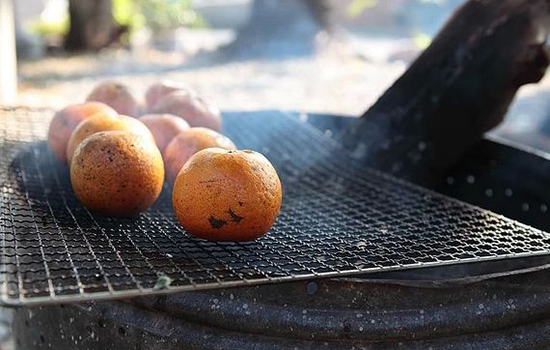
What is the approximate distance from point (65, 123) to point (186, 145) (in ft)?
1.75

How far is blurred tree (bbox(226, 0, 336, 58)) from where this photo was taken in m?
12.1

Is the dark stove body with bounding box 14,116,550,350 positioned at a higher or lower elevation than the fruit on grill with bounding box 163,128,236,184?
lower

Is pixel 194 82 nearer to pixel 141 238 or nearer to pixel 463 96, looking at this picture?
pixel 463 96

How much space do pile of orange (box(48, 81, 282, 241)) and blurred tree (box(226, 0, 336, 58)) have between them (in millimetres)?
9844

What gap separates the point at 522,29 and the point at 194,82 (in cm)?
704

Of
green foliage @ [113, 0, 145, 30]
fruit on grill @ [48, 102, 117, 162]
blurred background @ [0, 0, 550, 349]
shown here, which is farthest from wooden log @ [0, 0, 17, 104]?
green foliage @ [113, 0, 145, 30]

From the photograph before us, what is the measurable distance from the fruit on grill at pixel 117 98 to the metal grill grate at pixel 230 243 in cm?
31

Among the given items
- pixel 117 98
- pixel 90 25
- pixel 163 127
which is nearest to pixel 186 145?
pixel 163 127

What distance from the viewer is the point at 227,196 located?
1.76 metres

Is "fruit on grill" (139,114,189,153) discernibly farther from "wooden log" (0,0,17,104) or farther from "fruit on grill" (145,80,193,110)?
"wooden log" (0,0,17,104)

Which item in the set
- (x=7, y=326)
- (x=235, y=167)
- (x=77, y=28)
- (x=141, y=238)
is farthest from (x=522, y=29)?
(x=77, y=28)

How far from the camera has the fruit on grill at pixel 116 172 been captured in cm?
196

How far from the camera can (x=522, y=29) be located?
2.63m

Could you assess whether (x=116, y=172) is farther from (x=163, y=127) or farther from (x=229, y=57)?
(x=229, y=57)
